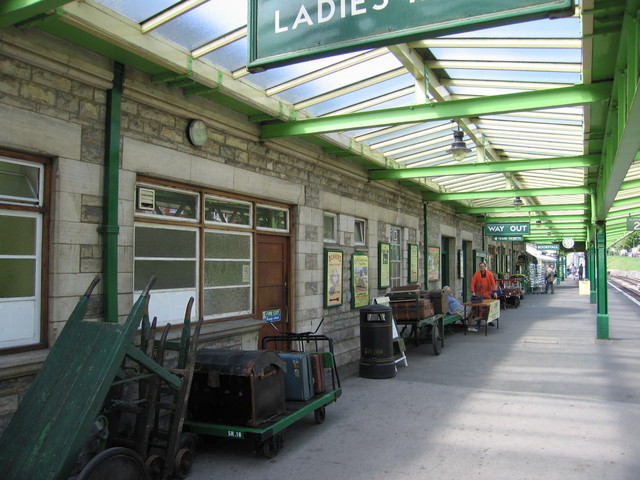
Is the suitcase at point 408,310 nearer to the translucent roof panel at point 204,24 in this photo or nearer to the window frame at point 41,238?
the translucent roof panel at point 204,24

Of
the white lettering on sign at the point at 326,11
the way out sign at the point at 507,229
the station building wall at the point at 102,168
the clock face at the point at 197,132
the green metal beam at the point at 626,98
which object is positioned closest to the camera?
the white lettering on sign at the point at 326,11

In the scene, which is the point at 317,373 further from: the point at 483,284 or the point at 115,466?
the point at 483,284

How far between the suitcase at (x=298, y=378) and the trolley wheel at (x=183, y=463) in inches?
52.7

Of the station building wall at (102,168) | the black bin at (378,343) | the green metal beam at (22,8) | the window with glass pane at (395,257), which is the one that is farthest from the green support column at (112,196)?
the window with glass pane at (395,257)

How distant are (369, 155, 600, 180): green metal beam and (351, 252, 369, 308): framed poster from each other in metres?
1.75

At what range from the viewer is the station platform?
4676mm

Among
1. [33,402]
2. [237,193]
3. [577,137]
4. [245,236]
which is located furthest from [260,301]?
[577,137]

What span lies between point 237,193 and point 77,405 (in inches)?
156

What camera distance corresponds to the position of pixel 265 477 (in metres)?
4.56

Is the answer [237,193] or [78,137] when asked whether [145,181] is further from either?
[237,193]

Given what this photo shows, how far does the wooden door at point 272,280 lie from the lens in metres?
7.61

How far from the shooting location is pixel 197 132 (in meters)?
6.23

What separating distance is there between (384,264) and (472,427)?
19.3 ft

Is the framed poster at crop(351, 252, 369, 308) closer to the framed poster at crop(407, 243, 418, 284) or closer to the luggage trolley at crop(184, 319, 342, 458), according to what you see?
the framed poster at crop(407, 243, 418, 284)
